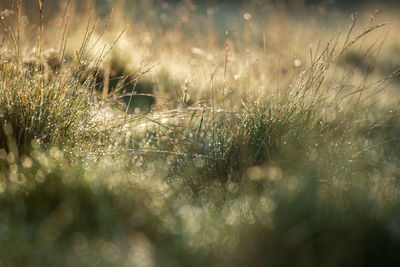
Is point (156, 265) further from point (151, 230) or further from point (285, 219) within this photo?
point (285, 219)

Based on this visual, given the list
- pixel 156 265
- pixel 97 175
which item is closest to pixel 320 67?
pixel 97 175

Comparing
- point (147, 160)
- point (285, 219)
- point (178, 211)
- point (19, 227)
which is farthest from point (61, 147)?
point (285, 219)

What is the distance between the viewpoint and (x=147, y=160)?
7.08 feet

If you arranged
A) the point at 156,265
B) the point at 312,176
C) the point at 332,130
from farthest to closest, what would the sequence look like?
the point at 332,130
the point at 312,176
the point at 156,265

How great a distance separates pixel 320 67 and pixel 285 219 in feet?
3.71

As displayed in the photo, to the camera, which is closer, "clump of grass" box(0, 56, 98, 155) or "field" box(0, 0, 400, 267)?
"field" box(0, 0, 400, 267)

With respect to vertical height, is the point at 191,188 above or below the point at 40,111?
below

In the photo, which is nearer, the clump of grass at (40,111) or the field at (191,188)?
the field at (191,188)

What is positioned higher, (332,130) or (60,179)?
(332,130)

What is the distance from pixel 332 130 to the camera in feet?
7.43

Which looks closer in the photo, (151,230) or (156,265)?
(156,265)

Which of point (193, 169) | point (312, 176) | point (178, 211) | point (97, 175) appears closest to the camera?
point (178, 211)

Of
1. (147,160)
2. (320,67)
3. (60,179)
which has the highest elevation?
(320,67)

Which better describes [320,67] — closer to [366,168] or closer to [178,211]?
[366,168]
